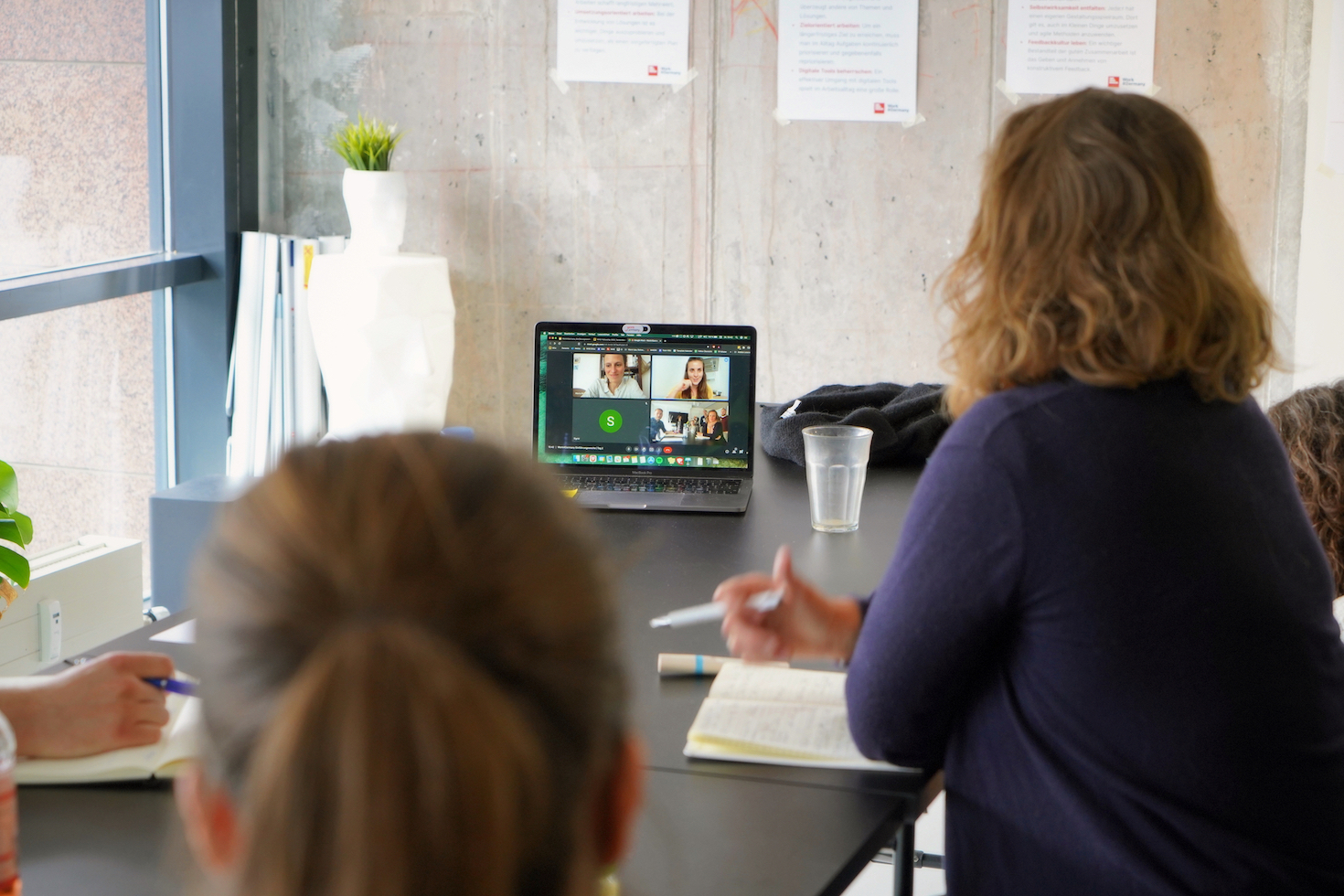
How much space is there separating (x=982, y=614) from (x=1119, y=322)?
0.28m

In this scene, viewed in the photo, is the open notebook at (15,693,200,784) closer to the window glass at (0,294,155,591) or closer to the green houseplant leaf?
the window glass at (0,294,155,591)

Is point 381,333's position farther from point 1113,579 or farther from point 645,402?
point 1113,579

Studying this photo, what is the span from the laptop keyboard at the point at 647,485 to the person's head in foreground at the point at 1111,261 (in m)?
1.02

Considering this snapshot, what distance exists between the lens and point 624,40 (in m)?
3.97

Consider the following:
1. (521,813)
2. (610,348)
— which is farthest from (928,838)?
(521,813)

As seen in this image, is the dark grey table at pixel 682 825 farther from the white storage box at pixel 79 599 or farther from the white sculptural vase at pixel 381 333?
the white sculptural vase at pixel 381 333

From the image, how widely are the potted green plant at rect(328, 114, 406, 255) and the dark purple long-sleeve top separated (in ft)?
9.57

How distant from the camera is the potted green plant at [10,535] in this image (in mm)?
2426

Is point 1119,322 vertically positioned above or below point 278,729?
above

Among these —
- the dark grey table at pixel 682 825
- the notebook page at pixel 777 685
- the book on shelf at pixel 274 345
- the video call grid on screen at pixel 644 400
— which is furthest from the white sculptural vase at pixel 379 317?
the notebook page at pixel 777 685

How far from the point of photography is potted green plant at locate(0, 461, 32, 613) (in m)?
2.43

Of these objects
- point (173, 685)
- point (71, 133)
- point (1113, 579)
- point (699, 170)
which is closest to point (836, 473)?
point (1113, 579)

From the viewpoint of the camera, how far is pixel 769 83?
3.94 metres

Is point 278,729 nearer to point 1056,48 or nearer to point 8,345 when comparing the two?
point 8,345
